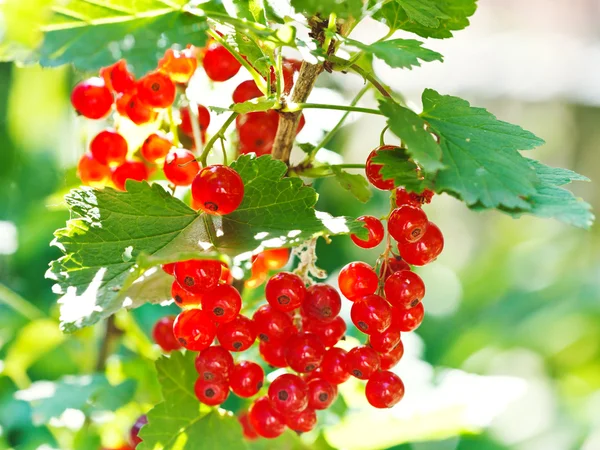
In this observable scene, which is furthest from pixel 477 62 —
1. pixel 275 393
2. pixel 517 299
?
pixel 275 393

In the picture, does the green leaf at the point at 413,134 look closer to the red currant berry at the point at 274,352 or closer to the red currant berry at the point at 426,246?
the red currant berry at the point at 426,246

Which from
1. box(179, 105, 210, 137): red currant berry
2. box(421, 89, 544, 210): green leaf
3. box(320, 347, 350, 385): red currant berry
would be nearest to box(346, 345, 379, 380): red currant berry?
box(320, 347, 350, 385): red currant berry

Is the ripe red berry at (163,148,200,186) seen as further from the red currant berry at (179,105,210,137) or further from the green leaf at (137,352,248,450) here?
the green leaf at (137,352,248,450)

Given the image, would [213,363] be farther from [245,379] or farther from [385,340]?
[385,340]

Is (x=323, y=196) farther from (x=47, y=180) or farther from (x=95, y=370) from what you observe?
(x=95, y=370)

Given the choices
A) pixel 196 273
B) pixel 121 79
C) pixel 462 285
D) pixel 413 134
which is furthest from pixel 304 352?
pixel 462 285

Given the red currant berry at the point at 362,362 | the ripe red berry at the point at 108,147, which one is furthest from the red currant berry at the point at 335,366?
the ripe red berry at the point at 108,147
